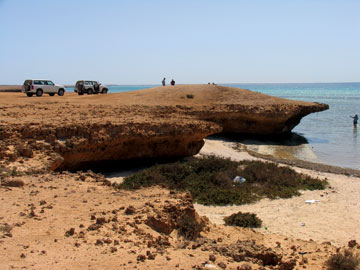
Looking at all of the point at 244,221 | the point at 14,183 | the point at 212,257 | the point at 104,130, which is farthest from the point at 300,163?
the point at 14,183

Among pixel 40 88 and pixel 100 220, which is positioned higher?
pixel 40 88

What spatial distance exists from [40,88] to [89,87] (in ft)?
17.4

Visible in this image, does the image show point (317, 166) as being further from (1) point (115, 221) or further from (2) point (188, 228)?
(1) point (115, 221)

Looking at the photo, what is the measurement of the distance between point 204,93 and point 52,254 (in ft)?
93.1

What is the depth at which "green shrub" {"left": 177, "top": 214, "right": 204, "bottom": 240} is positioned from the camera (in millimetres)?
7828

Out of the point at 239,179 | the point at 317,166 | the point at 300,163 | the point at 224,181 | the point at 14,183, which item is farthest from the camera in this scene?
the point at 300,163

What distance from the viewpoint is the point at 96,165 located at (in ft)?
56.7

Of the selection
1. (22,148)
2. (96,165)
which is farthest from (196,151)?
(22,148)

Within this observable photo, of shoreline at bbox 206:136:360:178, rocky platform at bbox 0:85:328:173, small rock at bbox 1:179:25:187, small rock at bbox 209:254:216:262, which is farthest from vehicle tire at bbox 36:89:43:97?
small rock at bbox 209:254:216:262

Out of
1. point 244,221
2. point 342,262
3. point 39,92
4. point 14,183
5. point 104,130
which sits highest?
point 39,92

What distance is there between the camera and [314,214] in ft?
43.8

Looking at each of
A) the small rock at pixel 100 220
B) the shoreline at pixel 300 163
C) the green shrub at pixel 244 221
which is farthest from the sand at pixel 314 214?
the small rock at pixel 100 220

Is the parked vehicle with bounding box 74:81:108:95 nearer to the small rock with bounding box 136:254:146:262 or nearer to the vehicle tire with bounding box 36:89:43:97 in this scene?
the vehicle tire with bounding box 36:89:43:97

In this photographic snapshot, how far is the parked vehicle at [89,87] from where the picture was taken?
3553 centimetres
